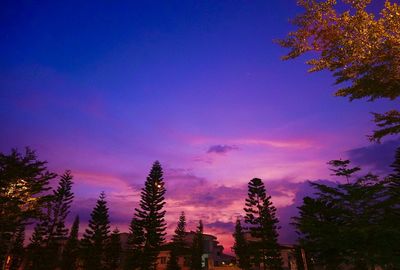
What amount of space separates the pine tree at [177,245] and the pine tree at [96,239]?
1190 centimetres

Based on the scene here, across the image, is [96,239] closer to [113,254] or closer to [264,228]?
[113,254]

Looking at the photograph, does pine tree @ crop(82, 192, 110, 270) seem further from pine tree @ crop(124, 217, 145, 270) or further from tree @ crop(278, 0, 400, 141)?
tree @ crop(278, 0, 400, 141)

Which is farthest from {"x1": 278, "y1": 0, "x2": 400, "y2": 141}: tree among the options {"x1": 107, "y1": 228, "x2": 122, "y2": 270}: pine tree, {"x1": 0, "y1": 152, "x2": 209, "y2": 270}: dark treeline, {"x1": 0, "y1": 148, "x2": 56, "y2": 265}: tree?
{"x1": 107, "y1": 228, "x2": 122, "y2": 270}: pine tree

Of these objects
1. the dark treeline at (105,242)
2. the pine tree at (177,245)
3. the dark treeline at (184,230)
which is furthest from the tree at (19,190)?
the pine tree at (177,245)

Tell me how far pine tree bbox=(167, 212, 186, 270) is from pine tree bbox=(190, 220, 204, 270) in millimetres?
2302

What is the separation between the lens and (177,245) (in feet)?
182

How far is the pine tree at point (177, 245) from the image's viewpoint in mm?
50803

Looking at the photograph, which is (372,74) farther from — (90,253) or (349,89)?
(90,253)

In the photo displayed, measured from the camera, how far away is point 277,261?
1740 inches

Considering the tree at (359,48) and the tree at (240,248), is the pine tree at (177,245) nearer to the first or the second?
the tree at (240,248)

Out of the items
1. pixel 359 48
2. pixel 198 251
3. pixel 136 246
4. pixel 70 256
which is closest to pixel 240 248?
pixel 198 251

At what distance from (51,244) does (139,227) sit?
15.8m

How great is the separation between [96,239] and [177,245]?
46.4ft

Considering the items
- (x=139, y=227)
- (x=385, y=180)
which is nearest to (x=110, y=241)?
(x=139, y=227)
